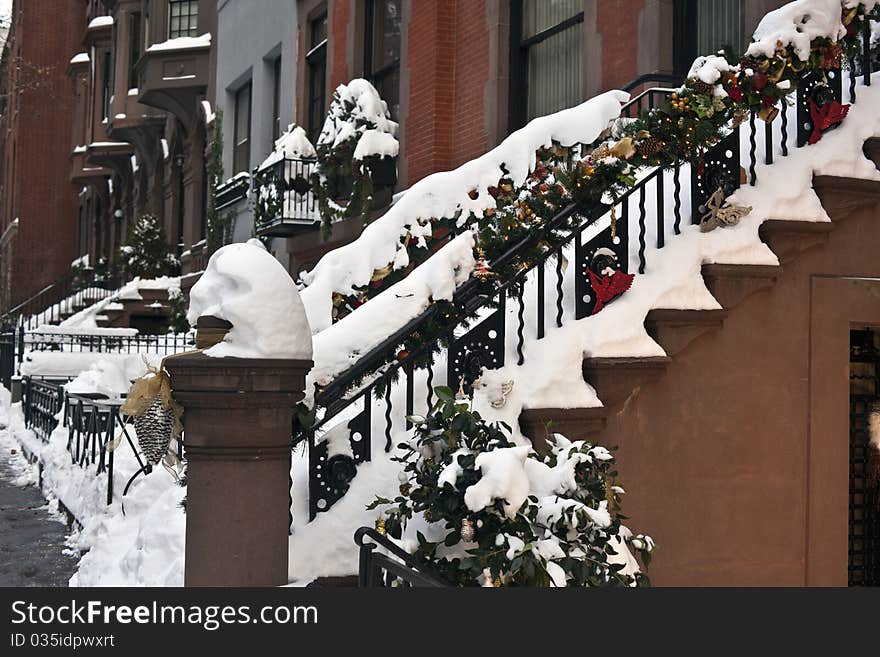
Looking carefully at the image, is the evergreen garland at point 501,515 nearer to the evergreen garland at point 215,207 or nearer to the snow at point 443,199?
the snow at point 443,199

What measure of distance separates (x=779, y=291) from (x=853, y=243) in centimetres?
65

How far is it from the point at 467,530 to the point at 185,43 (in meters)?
20.6

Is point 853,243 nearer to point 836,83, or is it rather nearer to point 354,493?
point 836,83

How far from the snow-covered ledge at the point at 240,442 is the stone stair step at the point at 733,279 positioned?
2.56m

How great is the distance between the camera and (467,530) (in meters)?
4.53

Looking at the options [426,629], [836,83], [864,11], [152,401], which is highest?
[864,11]

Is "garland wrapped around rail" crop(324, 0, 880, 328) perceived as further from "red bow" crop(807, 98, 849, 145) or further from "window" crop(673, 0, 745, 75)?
"window" crop(673, 0, 745, 75)

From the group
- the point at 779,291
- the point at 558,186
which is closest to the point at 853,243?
the point at 779,291

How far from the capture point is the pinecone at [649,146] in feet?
19.7

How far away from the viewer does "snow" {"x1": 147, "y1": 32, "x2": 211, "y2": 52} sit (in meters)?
22.7

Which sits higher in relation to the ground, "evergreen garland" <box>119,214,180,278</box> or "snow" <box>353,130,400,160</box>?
"evergreen garland" <box>119,214,180,278</box>

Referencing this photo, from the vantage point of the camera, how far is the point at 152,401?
185 inches

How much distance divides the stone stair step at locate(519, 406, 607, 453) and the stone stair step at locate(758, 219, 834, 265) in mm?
1562

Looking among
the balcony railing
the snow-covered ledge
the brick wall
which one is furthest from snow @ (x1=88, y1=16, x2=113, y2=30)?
the snow-covered ledge
